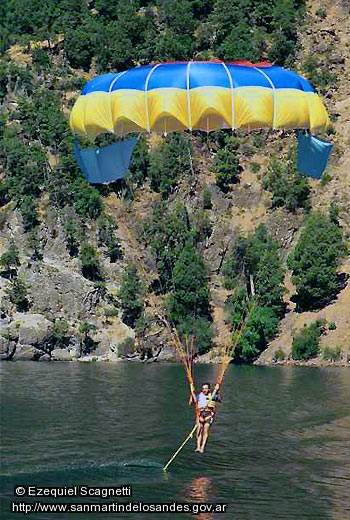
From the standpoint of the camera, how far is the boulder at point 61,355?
95688 mm

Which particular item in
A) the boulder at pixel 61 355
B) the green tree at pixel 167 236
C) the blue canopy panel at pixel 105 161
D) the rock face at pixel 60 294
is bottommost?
the boulder at pixel 61 355

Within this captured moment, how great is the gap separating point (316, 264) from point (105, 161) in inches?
2378

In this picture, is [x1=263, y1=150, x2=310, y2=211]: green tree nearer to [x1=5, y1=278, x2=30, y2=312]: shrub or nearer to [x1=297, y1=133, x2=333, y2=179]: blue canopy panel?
[x1=5, y1=278, x2=30, y2=312]: shrub

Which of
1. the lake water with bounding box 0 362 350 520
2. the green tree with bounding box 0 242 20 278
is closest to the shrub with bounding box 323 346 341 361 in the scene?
the lake water with bounding box 0 362 350 520

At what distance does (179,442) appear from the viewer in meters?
41.3

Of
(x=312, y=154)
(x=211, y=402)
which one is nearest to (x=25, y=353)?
(x=312, y=154)

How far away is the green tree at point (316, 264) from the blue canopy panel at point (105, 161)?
5925 cm

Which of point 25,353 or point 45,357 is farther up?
point 25,353

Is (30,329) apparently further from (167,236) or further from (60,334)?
(167,236)

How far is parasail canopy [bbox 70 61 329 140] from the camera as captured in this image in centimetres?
3369

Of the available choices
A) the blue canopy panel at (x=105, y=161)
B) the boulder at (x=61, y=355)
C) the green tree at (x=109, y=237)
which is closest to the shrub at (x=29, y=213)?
the green tree at (x=109, y=237)

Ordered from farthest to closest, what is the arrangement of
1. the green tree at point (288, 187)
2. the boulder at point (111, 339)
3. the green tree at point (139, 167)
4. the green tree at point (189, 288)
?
the green tree at point (139, 167) < the green tree at point (288, 187) < the green tree at point (189, 288) < the boulder at point (111, 339)

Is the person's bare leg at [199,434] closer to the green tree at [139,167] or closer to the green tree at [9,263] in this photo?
the green tree at [9,263]

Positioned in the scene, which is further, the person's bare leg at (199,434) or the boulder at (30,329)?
the boulder at (30,329)
